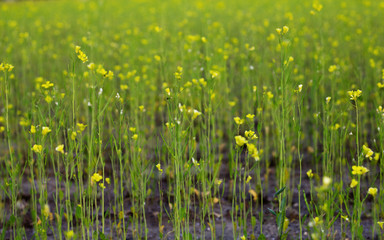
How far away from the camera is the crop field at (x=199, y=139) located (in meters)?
2.47

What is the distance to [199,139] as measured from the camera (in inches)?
127

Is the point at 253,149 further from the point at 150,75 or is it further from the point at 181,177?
the point at 150,75

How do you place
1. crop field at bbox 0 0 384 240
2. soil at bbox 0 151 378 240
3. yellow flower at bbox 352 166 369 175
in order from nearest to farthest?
yellow flower at bbox 352 166 369 175 → crop field at bbox 0 0 384 240 → soil at bbox 0 151 378 240

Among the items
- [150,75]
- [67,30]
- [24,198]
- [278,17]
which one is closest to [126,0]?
[67,30]

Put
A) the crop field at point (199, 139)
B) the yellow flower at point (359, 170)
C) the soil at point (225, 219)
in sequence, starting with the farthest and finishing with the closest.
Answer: the soil at point (225, 219) → the crop field at point (199, 139) → the yellow flower at point (359, 170)

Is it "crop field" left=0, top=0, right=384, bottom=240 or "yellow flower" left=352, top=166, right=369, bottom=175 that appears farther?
"crop field" left=0, top=0, right=384, bottom=240

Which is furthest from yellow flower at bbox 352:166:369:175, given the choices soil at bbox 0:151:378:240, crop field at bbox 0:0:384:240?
soil at bbox 0:151:378:240

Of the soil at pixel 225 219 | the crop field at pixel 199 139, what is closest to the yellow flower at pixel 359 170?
the crop field at pixel 199 139

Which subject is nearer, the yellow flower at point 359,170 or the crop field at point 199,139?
the yellow flower at point 359,170

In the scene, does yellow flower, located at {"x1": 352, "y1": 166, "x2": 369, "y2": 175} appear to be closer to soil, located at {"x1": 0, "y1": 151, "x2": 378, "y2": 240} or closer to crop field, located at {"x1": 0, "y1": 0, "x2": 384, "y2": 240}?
crop field, located at {"x1": 0, "y1": 0, "x2": 384, "y2": 240}

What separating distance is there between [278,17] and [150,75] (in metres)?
3.67

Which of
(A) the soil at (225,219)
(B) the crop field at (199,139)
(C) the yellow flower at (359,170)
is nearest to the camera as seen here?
(C) the yellow flower at (359,170)

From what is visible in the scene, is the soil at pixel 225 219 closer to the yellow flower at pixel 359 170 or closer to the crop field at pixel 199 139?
the crop field at pixel 199 139

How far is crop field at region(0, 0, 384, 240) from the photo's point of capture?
2467mm
